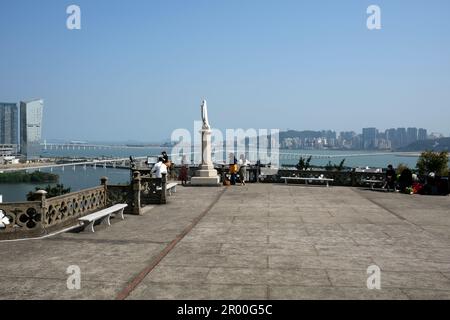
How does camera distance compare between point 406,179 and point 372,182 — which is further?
point 372,182

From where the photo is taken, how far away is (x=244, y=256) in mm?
8586

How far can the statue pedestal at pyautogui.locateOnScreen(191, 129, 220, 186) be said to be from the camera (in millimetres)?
23750

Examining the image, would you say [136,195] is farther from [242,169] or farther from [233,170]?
[242,169]

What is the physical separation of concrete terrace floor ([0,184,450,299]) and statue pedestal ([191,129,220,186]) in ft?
27.7

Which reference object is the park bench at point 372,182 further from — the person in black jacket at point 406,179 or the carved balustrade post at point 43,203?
the carved balustrade post at point 43,203

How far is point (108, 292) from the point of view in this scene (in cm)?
635

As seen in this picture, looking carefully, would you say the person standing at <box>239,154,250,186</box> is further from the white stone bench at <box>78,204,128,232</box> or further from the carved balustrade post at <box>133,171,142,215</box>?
the white stone bench at <box>78,204,128,232</box>

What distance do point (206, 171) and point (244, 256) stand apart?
1549 cm

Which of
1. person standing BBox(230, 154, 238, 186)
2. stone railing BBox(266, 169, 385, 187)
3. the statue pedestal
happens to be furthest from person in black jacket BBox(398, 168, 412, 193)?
the statue pedestal

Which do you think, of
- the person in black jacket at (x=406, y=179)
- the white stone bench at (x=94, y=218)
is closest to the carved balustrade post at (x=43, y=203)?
the white stone bench at (x=94, y=218)

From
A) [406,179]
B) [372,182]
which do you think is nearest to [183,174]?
[372,182]

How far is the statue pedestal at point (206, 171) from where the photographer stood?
23750 millimetres
